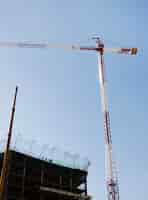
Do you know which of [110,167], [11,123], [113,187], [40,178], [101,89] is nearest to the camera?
[11,123]

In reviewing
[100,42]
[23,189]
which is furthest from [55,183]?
[100,42]

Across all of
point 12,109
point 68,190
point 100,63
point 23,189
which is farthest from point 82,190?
point 12,109

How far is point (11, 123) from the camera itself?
93.2ft

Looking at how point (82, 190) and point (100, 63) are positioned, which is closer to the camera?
point (82, 190)

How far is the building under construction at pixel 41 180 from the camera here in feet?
176

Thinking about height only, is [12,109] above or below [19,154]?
below

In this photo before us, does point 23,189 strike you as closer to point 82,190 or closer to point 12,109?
point 82,190

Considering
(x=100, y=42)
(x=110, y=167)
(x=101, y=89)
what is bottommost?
(x=110, y=167)

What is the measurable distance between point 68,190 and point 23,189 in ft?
30.3

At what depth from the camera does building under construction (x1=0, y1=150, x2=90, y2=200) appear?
53.7 m

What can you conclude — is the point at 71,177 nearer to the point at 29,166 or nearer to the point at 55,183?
the point at 55,183

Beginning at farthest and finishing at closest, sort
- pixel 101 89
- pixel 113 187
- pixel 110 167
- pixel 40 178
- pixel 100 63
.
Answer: pixel 100 63
pixel 101 89
pixel 40 178
pixel 110 167
pixel 113 187

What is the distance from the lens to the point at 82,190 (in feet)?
200

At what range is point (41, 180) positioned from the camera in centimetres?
5697
